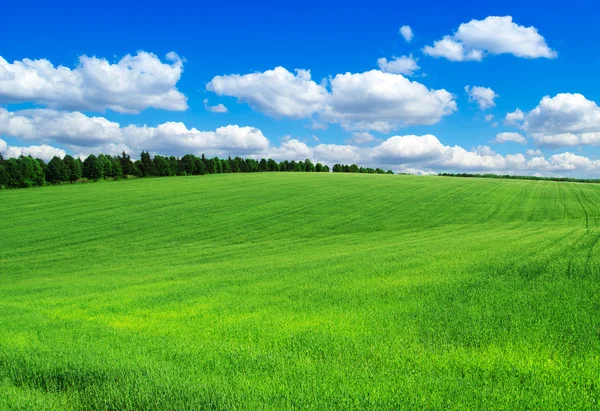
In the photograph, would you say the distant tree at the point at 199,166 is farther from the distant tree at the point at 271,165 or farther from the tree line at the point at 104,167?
the distant tree at the point at 271,165

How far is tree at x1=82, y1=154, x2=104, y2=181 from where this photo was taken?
94.7 meters

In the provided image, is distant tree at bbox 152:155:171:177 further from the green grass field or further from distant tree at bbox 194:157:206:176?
the green grass field

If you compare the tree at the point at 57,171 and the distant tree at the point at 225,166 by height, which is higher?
the distant tree at the point at 225,166

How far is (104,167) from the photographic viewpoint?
320 feet

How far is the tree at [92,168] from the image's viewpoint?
94688 millimetres

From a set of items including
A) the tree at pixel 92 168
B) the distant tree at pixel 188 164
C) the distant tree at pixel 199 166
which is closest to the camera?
the tree at pixel 92 168

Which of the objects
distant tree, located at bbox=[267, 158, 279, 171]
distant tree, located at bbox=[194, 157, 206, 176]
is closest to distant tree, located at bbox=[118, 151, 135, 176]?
distant tree, located at bbox=[194, 157, 206, 176]

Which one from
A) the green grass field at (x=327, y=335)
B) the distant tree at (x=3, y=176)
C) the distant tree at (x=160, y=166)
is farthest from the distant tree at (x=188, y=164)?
the green grass field at (x=327, y=335)

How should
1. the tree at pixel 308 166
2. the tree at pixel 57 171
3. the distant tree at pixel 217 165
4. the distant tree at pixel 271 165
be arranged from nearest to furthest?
the tree at pixel 57 171 → the distant tree at pixel 217 165 → the distant tree at pixel 271 165 → the tree at pixel 308 166

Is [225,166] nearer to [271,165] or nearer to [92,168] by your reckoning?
[271,165]

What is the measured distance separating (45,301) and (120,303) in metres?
2.91

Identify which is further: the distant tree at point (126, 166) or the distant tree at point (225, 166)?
the distant tree at point (225, 166)

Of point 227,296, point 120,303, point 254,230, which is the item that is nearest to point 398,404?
point 227,296

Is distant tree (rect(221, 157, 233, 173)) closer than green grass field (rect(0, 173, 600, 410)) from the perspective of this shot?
No
